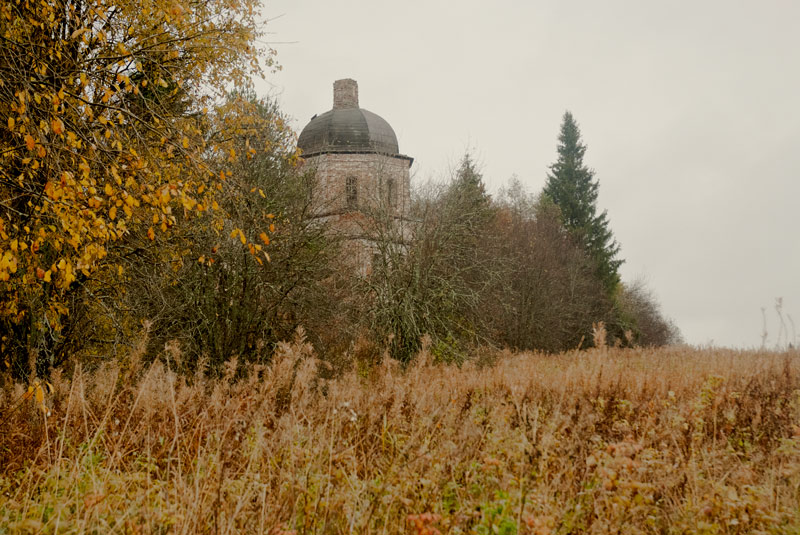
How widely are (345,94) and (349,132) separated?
404 centimetres

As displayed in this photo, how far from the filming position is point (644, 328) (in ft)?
157

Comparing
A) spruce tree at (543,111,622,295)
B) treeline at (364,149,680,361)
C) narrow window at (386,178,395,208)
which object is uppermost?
spruce tree at (543,111,622,295)

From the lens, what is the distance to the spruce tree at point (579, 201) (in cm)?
4020

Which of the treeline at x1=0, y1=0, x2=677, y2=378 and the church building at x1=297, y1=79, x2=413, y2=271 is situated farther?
the church building at x1=297, y1=79, x2=413, y2=271

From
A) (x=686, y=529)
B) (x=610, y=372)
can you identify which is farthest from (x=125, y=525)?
(x=610, y=372)

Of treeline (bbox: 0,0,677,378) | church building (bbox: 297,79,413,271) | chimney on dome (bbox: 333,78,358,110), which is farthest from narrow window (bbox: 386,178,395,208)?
chimney on dome (bbox: 333,78,358,110)

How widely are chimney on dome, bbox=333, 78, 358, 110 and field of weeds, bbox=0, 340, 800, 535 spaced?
92.4ft

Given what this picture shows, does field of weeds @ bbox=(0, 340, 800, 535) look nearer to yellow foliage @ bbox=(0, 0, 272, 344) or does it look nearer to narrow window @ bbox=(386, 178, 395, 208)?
yellow foliage @ bbox=(0, 0, 272, 344)

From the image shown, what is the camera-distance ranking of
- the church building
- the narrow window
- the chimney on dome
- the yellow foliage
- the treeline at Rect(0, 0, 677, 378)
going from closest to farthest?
the yellow foliage, the treeline at Rect(0, 0, 677, 378), the church building, the narrow window, the chimney on dome

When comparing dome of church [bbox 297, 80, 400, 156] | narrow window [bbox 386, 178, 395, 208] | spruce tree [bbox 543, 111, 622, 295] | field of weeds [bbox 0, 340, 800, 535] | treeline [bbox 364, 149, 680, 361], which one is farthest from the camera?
spruce tree [bbox 543, 111, 622, 295]

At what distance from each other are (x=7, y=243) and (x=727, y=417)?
7.51m

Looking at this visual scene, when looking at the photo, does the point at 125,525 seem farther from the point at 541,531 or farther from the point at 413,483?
the point at 541,531

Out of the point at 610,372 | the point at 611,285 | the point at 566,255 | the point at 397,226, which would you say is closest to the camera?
the point at 610,372

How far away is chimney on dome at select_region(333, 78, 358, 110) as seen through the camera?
32.5m
